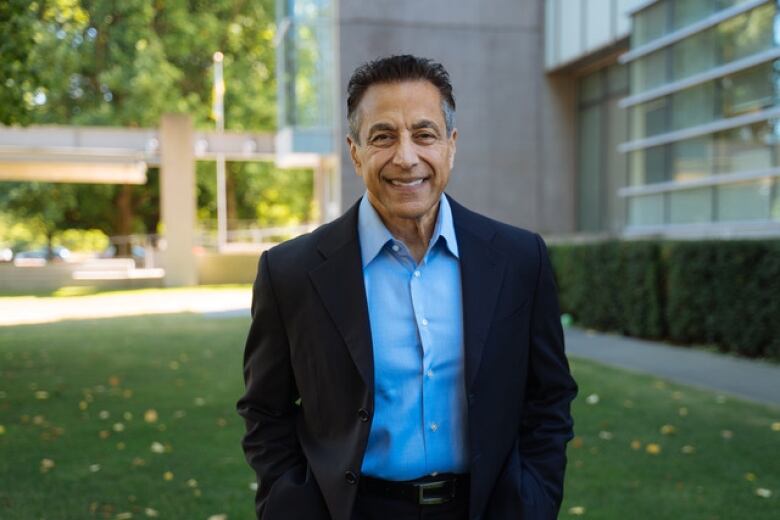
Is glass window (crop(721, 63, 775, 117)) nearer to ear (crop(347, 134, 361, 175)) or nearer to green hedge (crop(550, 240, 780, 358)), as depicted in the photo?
green hedge (crop(550, 240, 780, 358))

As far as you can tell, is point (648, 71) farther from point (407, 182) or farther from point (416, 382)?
point (416, 382)

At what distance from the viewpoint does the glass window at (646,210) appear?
15500 millimetres

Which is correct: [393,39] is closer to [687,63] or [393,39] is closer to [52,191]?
[687,63]

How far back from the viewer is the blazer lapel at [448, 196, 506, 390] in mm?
2387

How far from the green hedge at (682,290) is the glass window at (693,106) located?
239 cm

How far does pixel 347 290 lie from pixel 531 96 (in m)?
21.7

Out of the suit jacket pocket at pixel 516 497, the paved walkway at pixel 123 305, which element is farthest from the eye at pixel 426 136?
the paved walkway at pixel 123 305

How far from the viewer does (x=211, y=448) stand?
6828mm

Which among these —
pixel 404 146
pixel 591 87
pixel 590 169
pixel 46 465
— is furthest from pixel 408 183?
pixel 590 169

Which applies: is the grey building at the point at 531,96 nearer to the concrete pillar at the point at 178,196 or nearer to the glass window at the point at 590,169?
the glass window at the point at 590,169

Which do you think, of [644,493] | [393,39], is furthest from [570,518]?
[393,39]

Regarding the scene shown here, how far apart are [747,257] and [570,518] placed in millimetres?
7019

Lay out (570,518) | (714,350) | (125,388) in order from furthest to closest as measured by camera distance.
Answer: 1. (714,350)
2. (125,388)
3. (570,518)

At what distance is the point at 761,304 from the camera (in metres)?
10.8
